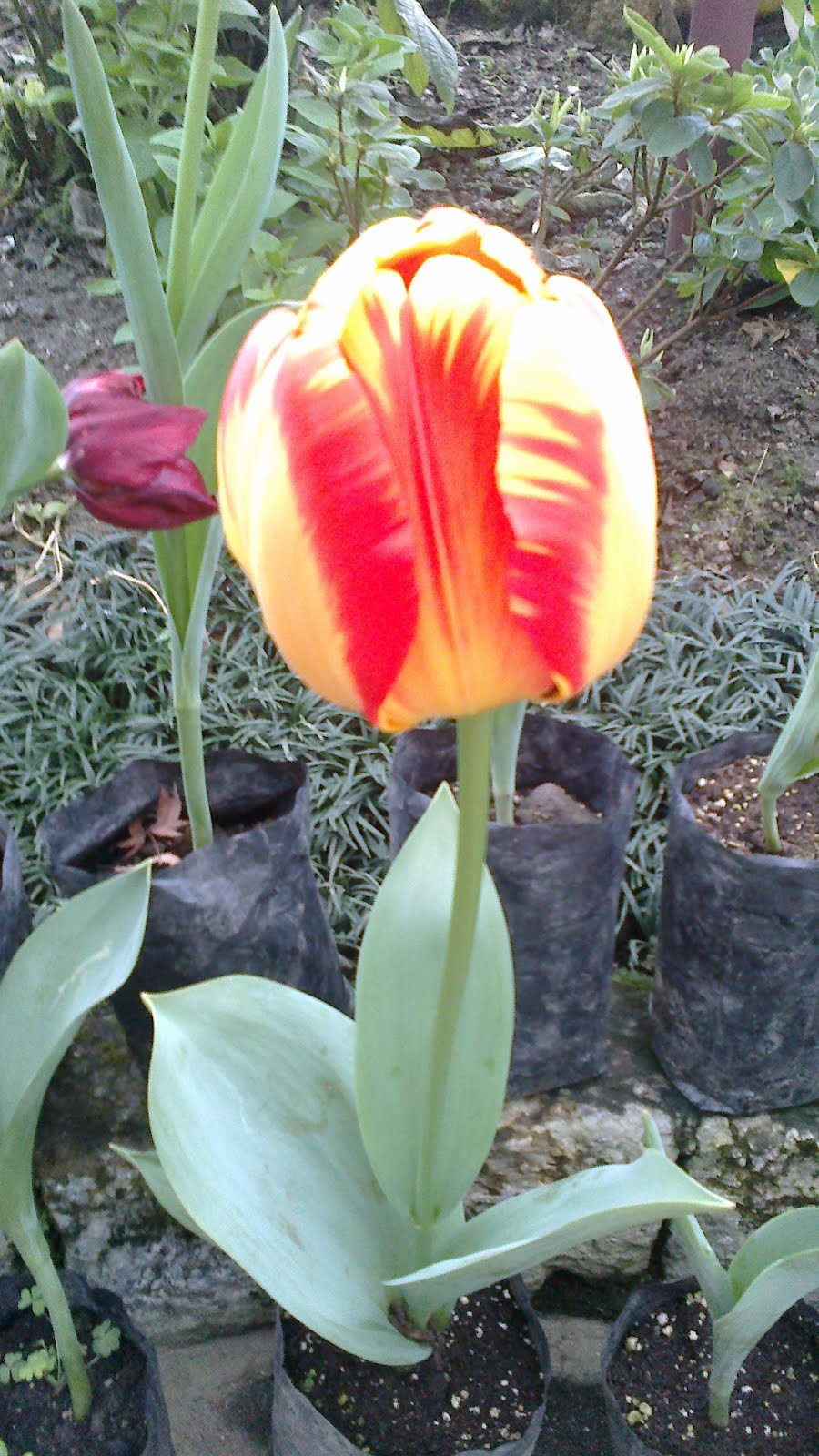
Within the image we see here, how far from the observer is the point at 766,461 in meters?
1.90

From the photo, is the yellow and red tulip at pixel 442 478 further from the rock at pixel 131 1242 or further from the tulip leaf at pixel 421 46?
the tulip leaf at pixel 421 46

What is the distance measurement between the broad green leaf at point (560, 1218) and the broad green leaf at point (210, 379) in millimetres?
505

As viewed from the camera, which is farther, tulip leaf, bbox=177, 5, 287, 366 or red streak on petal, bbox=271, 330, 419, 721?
tulip leaf, bbox=177, 5, 287, 366

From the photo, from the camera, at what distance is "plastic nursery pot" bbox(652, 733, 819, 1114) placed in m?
0.94

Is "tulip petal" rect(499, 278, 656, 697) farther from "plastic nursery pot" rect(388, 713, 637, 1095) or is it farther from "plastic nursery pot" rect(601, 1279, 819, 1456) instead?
"plastic nursery pot" rect(601, 1279, 819, 1456)

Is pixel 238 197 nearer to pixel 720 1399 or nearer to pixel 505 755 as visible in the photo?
pixel 505 755

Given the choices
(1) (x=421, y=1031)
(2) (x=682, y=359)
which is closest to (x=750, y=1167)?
(1) (x=421, y=1031)

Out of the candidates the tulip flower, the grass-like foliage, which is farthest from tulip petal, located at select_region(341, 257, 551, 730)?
the grass-like foliage

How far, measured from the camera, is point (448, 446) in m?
0.37

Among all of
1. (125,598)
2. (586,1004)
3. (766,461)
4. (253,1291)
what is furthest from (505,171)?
(253,1291)

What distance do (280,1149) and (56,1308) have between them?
240 mm

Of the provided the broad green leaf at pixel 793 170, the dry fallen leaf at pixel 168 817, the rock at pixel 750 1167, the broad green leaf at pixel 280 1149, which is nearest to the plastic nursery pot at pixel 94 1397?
the broad green leaf at pixel 280 1149

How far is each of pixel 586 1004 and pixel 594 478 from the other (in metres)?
0.76

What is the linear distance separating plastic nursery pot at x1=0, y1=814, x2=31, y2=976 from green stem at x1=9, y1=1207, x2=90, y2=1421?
0.75ft
